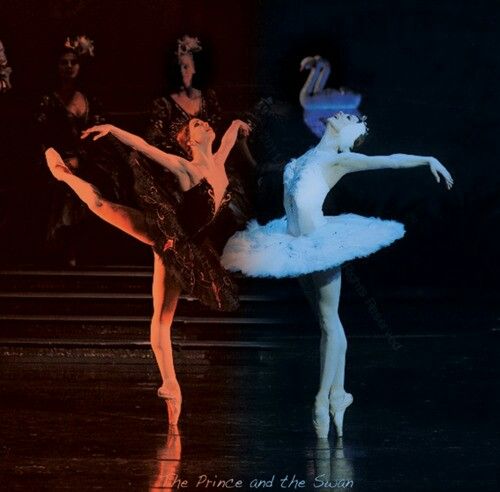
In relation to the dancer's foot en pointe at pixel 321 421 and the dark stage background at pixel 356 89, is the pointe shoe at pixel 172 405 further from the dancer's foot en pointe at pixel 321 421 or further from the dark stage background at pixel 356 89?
the dark stage background at pixel 356 89

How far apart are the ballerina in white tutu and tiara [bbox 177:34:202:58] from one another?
1618 mm

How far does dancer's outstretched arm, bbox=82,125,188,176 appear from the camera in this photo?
8.32 meters

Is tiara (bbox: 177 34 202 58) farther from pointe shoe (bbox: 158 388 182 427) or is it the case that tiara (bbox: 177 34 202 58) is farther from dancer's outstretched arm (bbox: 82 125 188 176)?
pointe shoe (bbox: 158 388 182 427)

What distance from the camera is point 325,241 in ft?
26.3

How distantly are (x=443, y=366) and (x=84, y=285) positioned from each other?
274 centimetres

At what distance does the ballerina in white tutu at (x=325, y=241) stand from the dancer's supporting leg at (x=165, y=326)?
478mm

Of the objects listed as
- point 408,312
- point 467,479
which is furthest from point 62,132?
point 467,479

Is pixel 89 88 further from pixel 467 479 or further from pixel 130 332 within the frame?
pixel 467 479

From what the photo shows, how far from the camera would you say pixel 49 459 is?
7.76m

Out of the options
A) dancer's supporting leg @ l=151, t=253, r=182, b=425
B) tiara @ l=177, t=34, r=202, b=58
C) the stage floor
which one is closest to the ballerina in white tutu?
the stage floor

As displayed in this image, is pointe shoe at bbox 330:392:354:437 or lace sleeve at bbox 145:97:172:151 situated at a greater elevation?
lace sleeve at bbox 145:97:172:151

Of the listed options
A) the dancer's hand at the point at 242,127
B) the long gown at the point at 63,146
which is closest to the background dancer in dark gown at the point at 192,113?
the dancer's hand at the point at 242,127

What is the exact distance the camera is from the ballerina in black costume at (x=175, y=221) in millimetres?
8531

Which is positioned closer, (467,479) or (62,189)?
(467,479)
